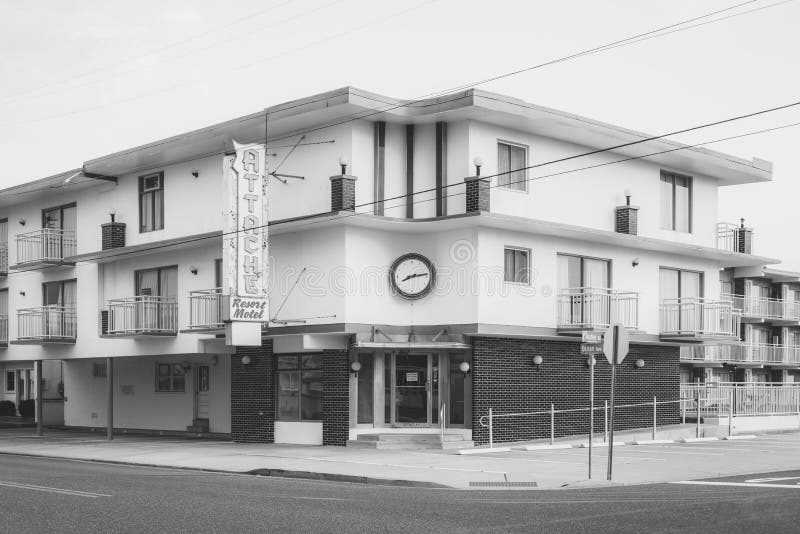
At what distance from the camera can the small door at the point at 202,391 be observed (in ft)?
111

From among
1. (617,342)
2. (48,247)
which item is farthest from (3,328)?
(617,342)

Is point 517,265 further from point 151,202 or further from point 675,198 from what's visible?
point 151,202

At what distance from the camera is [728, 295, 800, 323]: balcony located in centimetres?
6081

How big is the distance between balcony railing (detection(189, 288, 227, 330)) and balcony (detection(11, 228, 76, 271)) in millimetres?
7498

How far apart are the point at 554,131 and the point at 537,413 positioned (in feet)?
25.3

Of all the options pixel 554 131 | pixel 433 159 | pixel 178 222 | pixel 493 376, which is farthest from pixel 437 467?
pixel 178 222

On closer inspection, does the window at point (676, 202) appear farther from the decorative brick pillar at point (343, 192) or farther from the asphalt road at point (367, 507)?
the asphalt road at point (367, 507)

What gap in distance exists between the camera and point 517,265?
93.4 feet

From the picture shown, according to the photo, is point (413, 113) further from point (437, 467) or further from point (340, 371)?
point (437, 467)

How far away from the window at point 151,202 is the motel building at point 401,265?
11 cm

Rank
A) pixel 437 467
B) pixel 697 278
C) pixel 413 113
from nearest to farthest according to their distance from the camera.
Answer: pixel 437 467 → pixel 413 113 → pixel 697 278

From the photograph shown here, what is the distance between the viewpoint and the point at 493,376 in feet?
91.0

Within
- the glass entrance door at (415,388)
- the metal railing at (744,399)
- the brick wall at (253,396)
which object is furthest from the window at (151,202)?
the metal railing at (744,399)

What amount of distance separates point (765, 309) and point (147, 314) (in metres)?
42.9
